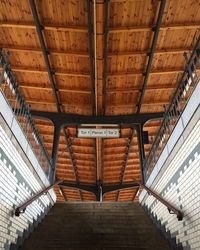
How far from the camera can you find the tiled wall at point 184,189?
188 inches

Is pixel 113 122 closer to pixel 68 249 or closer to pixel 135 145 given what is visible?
pixel 135 145

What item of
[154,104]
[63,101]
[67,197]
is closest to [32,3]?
[63,101]

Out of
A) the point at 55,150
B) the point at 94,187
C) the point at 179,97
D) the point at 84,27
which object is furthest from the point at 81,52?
the point at 94,187

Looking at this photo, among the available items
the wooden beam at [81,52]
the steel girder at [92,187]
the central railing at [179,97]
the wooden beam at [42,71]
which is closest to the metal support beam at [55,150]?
the wooden beam at [42,71]

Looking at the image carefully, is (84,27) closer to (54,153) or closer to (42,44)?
(42,44)

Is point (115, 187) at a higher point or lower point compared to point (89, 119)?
lower

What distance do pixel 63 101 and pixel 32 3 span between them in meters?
4.69

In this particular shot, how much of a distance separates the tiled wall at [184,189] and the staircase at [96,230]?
13.1 inches

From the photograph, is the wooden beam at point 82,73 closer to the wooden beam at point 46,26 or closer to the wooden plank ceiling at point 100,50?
the wooden plank ceiling at point 100,50

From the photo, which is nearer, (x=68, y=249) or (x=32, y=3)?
(x=68, y=249)

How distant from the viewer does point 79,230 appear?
6547mm

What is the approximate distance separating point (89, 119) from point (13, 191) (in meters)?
5.76

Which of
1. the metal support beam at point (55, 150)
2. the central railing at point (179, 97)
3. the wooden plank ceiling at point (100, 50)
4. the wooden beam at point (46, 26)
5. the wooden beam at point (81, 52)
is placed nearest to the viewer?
the central railing at point (179, 97)

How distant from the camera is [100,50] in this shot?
7.43 meters
